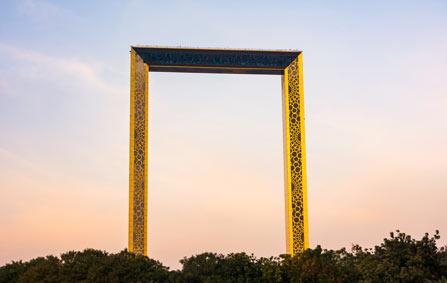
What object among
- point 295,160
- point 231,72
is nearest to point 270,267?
point 295,160

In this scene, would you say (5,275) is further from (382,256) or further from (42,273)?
(382,256)

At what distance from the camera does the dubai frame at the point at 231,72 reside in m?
27.7

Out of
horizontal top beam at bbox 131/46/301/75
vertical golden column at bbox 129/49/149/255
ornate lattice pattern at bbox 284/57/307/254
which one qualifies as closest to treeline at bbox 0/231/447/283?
vertical golden column at bbox 129/49/149/255


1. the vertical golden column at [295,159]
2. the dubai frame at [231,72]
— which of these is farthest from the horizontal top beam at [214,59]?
the vertical golden column at [295,159]

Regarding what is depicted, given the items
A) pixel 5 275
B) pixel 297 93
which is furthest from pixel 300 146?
pixel 5 275

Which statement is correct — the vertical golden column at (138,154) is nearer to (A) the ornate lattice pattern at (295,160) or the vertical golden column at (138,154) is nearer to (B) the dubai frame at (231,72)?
(B) the dubai frame at (231,72)

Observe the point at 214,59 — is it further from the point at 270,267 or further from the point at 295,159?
the point at 270,267

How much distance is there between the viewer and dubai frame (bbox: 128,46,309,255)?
A: 27656 millimetres

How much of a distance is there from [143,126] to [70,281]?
20.7ft

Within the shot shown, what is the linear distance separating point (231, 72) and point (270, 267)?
8.85m

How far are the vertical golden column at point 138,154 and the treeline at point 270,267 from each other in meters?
0.92

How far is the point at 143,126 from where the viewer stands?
92.8ft

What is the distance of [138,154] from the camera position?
2805 centimetres

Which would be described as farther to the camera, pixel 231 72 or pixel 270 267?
pixel 231 72
